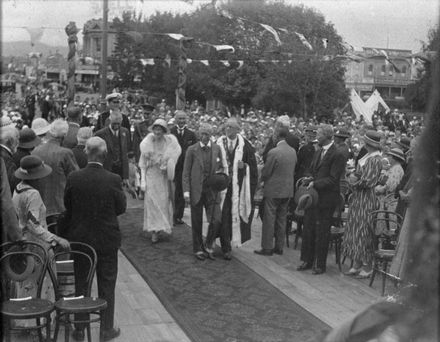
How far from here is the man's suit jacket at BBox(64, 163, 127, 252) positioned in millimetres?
4730

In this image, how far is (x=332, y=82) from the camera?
1378 inches

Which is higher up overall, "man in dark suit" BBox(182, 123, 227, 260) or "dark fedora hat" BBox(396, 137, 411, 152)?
"dark fedora hat" BBox(396, 137, 411, 152)

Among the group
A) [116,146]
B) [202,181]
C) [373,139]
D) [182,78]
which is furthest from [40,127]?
[182,78]

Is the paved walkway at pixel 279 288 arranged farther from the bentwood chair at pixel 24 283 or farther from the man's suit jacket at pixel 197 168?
the man's suit jacket at pixel 197 168

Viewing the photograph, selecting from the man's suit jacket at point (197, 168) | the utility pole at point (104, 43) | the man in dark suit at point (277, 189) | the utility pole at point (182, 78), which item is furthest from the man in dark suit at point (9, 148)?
the utility pole at point (104, 43)

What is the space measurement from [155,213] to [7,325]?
4.47 m

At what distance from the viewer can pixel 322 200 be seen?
23.4 feet

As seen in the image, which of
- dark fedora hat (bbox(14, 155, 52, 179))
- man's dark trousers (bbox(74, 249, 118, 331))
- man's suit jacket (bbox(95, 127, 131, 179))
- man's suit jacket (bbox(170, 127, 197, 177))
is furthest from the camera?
man's suit jacket (bbox(170, 127, 197, 177))

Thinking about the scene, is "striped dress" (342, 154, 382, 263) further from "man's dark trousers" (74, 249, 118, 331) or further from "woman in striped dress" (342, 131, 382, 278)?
"man's dark trousers" (74, 249, 118, 331)

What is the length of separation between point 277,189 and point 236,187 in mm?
541

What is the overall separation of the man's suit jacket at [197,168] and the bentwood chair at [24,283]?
128 inches

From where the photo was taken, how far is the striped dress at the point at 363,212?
6.82 metres

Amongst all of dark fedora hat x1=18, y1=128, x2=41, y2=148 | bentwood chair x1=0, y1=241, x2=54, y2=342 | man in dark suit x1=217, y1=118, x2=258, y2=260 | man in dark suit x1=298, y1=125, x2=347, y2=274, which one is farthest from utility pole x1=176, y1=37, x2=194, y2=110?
bentwood chair x1=0, y1=241, x2=54, y2=342

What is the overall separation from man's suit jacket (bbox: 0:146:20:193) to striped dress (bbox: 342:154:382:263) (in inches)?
143
